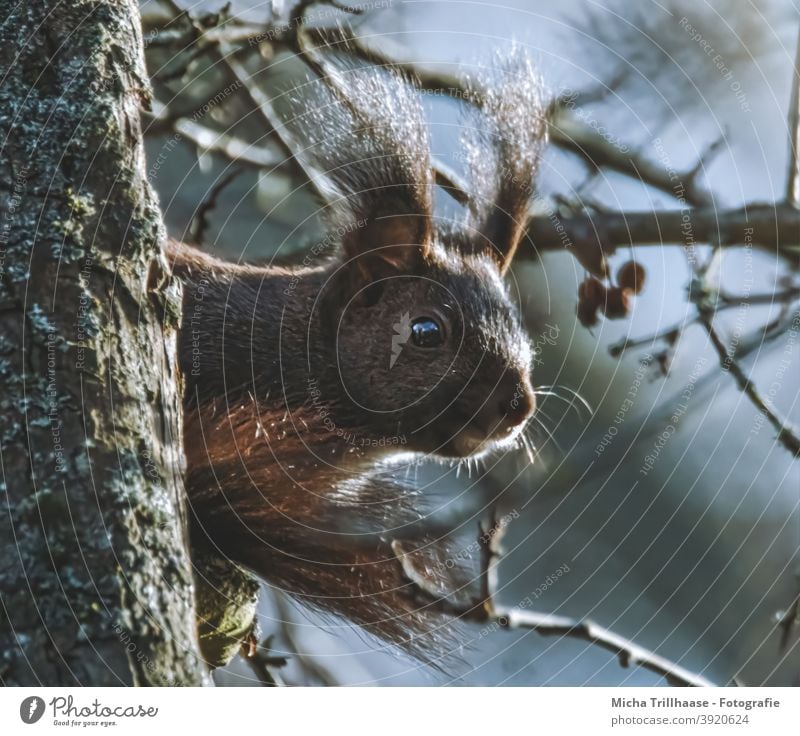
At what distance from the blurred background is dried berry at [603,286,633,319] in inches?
0.6

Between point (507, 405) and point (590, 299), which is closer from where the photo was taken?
point (507, 405)

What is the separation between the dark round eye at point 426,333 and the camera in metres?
1.08

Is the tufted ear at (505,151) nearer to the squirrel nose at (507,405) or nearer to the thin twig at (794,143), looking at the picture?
the squirrel nose at (507,405)

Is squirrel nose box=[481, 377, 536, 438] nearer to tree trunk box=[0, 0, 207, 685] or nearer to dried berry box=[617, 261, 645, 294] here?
dried berry box=[617, 261, 645, 294]

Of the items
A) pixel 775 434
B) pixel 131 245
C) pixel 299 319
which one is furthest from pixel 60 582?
pixel 775 434

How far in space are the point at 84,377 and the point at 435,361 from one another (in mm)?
549

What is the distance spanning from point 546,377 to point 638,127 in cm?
40

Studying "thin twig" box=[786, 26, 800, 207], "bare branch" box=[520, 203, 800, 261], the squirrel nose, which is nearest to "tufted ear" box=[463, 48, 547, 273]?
"bare branch" box=[520, 203, 800, 261]

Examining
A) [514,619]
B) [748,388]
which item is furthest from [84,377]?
[748,388]

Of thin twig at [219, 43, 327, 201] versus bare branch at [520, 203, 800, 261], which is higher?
thin twig at [219, 43, 327, 201]

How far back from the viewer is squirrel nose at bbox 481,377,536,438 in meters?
1.05

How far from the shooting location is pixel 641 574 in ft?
5.30

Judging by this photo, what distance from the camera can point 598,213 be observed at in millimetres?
1241

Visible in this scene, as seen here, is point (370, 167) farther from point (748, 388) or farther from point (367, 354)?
point (748, 388)
